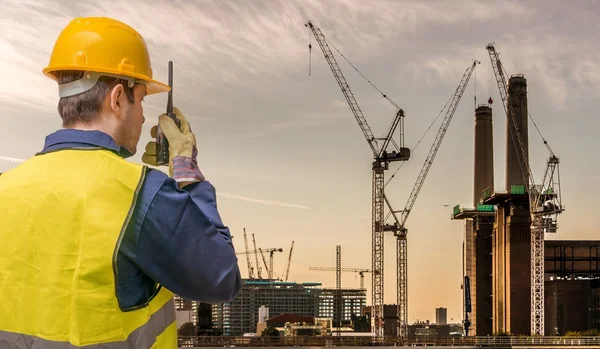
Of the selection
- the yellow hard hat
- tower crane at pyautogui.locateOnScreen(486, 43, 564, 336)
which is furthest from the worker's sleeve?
tower crane at pyautogui.locateOnScreen(486, 43, 564, 336)

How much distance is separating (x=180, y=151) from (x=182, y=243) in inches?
12.6

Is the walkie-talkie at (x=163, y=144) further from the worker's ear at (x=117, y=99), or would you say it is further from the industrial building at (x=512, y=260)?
the industrial building at (x=512, y=260)

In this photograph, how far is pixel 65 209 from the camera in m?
1.95

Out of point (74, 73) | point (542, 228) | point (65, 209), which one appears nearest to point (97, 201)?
point (65, 209)

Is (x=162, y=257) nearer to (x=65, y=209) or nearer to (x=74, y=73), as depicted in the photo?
(x=65, y=209)

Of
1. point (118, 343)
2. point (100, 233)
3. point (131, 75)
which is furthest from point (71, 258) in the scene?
point (131, 75)

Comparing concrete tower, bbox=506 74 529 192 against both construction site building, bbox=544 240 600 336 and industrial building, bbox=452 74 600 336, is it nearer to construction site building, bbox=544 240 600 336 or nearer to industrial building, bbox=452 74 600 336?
industrial building, bbox=452 74 600 336

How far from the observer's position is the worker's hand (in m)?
2.12

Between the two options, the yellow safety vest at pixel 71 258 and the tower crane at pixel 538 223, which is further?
the tower crane at pixel 538 223

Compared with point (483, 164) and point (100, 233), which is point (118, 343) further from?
point (483, 164)

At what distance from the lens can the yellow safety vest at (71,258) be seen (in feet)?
6.25

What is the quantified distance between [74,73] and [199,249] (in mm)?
574

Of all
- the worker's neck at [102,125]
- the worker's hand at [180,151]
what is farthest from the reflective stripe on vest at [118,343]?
the worker's neck at [102,125]

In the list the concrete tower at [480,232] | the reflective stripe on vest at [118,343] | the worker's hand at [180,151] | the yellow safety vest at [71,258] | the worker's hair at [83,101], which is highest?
the concrete tower at [480,232]
